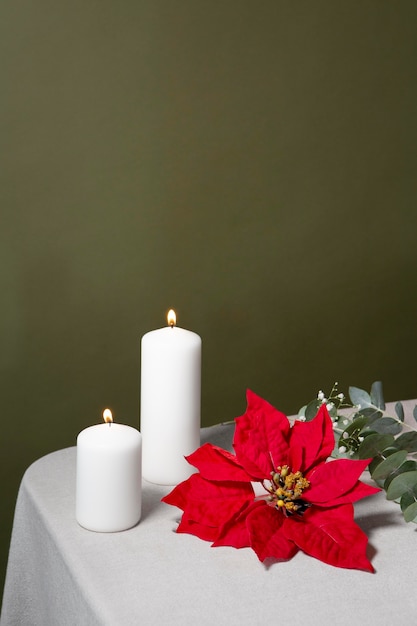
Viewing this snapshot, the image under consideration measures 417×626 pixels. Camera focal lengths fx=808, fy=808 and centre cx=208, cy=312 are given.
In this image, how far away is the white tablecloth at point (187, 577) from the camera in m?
0.73

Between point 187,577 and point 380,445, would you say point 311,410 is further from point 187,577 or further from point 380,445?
point 187,577

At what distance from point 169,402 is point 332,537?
0.26 metres

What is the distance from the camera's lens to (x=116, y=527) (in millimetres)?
878

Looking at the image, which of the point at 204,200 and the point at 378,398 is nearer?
the point at 378,398

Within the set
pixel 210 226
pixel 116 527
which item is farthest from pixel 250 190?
pixel 116 527

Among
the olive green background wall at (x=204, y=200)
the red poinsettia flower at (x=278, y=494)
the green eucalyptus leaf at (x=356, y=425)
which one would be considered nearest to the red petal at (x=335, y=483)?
the red poinsettia flower at (x=278, y=494)

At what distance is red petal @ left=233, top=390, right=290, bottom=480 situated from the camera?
0.89 meters

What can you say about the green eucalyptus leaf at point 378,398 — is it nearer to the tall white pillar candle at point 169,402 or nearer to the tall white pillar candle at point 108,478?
the tall white pillar candle at point 169,402

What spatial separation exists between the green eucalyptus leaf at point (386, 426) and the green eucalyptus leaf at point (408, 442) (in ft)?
0.11

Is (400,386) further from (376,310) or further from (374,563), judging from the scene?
(374,563)

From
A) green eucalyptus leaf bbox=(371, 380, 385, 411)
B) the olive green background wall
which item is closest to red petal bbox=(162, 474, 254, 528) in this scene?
green eucalyptus leaf bbox=(371, 380, 385, 411)

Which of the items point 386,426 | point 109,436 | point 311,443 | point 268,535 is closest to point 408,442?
point 386,426

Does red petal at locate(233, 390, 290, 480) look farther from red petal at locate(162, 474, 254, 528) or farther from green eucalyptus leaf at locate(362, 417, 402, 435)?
green eucalyptus leaf at locate(362, 417, 402, 435)

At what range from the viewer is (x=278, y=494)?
867 mm
